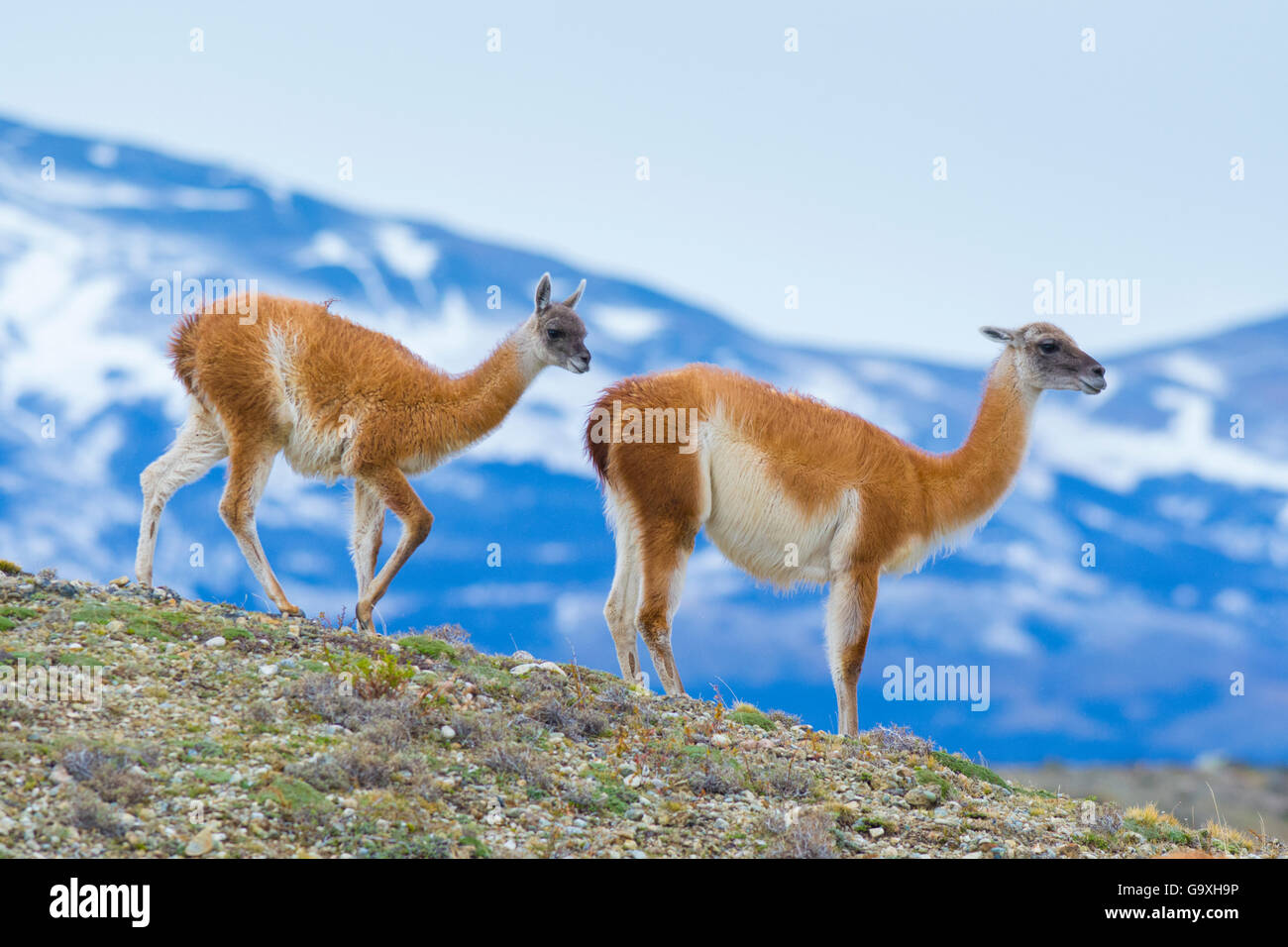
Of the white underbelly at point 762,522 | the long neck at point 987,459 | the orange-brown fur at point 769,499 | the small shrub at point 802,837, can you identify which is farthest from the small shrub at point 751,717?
the long neck at point 987,459

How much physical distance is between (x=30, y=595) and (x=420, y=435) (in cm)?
380

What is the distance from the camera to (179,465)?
1303 cm

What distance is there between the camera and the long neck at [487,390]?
13375 millimetres

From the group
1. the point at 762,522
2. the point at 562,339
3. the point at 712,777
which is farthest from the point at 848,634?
the point at 562,339

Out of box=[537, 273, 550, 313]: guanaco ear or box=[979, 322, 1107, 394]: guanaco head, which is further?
box=[537, 273, 550, 313]: guanaco ear

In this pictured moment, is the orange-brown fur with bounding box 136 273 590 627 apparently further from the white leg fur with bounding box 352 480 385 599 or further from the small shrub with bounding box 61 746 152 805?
the small shrub with bounding box 61 746 152 805

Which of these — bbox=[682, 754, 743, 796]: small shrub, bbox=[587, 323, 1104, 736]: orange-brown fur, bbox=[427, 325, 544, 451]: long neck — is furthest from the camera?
bbox=[427, 325, 544, 451]: long neck

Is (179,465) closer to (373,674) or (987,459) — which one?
(373,674)

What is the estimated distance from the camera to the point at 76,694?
8.93 meters

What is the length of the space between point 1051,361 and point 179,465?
8824 mm

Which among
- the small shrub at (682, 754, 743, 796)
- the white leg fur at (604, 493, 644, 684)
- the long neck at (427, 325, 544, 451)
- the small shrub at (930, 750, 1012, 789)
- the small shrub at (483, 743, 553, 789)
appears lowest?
the small shrub at (930, 750, 1012, 789)

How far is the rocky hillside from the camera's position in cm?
771

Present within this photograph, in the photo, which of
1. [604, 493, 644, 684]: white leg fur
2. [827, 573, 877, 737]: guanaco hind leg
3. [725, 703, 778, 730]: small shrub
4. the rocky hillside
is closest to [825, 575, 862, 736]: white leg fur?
[827, 573, 877, 737]: guanaco hind leg
